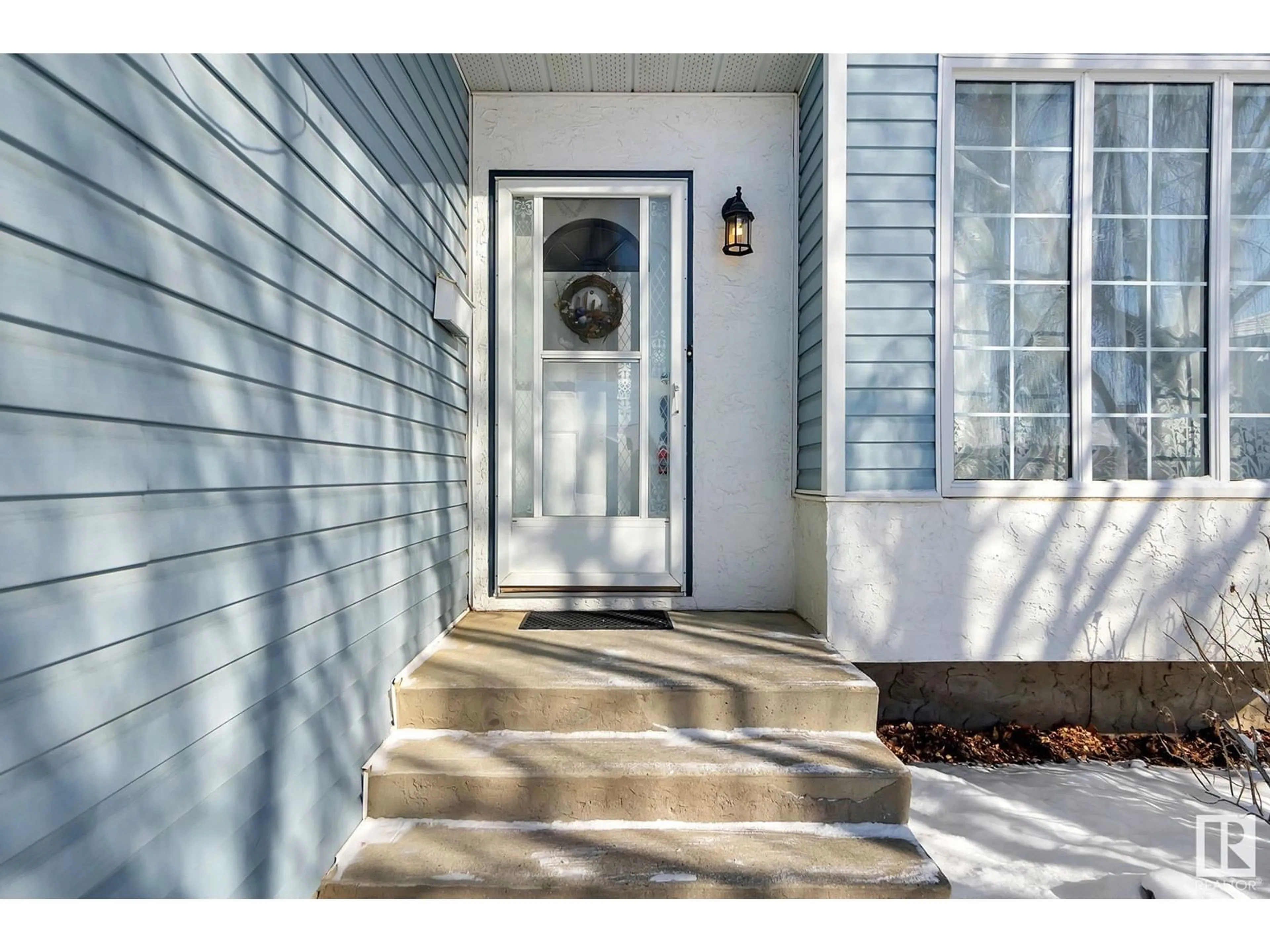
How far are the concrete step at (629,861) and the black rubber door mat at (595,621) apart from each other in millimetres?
1041

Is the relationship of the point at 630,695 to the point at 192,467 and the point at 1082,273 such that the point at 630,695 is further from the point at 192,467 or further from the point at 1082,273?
the point at 1082,273

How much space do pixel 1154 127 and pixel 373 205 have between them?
321 cm

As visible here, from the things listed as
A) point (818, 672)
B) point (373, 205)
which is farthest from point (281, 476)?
point (818, 672)

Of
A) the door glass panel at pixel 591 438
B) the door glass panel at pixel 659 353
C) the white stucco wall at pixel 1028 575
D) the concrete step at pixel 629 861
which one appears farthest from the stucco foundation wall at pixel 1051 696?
the door glass panel at pixel 591 438

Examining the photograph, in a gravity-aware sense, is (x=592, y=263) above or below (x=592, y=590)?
above

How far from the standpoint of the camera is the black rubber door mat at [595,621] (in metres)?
2.79

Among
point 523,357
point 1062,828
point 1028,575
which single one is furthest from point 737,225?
point 1062,828

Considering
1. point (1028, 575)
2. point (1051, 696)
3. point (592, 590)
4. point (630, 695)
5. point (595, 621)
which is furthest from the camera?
A: point (592, 590)

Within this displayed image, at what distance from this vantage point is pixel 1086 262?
265 cm

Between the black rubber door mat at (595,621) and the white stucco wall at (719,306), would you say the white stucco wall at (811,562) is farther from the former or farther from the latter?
the black rubber door mat at (595,621)

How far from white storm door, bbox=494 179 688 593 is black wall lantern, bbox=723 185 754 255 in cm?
23

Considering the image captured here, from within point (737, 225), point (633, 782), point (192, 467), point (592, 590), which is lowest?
point (633, 782)

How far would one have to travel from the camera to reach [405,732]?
2.06 metres

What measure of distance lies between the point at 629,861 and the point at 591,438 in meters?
1.98
